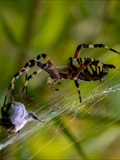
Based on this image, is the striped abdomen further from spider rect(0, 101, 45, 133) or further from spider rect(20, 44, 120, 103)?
spider rect(0, 101, 45, 133)

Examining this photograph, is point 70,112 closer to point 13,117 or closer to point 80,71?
point 80,71

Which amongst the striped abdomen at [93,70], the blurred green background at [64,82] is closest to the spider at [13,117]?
the blurred green background at [64,82]

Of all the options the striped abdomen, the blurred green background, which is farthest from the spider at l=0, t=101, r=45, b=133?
the striped abdomen

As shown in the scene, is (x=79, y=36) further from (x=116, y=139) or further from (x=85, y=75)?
(x=85, y=75)

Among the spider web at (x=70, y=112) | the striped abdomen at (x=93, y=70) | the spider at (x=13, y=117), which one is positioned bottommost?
the spider web at (x=70, y=112)

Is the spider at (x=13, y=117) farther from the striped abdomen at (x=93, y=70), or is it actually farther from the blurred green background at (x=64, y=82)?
the striped abdomen at (x=93, y=70)

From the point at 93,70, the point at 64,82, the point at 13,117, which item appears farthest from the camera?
the point at 64,82

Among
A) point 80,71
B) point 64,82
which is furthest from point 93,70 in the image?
point 64,82

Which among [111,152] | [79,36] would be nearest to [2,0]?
[79,36]

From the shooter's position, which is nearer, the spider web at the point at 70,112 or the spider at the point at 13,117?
the spider at the point at 13,117
